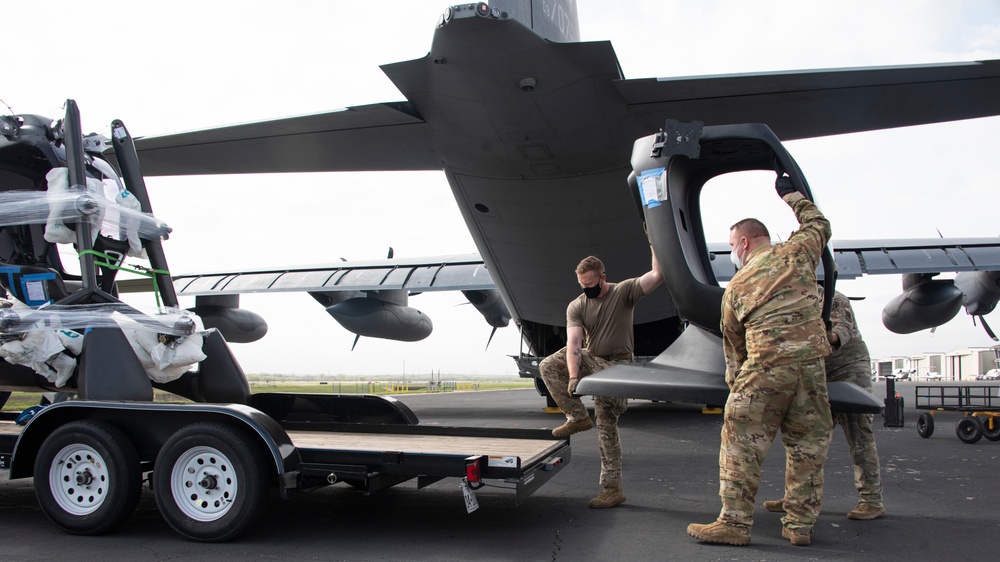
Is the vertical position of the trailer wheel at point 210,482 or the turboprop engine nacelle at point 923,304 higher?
the turboprop engine nacelle at point 923,304

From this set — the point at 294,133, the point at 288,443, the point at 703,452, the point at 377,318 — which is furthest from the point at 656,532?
the point at 377,318

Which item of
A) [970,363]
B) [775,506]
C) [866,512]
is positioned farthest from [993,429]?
[970,363]

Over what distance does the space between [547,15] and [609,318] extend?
166 inches

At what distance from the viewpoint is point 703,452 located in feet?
30.0

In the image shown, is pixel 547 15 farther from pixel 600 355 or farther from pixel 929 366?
pixel 929 366

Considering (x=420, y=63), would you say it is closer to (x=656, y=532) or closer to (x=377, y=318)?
(x=656, y=532)

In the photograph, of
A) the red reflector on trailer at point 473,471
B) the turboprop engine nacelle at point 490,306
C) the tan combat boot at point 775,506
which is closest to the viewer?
the red reflector on trailer at point 473,471

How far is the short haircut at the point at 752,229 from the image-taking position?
469 cm

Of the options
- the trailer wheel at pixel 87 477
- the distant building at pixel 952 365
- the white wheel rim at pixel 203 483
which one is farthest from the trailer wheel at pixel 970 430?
the distant building at pixel 952 365

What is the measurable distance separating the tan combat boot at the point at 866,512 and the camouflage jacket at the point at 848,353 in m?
1.06

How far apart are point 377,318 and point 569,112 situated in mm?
11185

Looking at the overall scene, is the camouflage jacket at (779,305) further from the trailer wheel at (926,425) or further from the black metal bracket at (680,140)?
the trailer wheel at (926,425)

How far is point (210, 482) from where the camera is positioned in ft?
14.9

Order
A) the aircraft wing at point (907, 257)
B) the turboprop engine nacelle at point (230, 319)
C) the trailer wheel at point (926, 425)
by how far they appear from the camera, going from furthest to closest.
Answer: the turboprop engine nacelle at point (230, 319) → the aircraft wing at point (907, 257) → the trailer wheel at point (926, 425)
